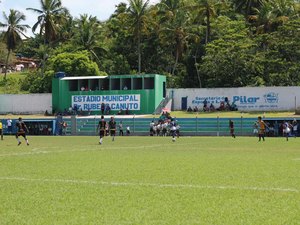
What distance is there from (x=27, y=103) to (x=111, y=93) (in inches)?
466

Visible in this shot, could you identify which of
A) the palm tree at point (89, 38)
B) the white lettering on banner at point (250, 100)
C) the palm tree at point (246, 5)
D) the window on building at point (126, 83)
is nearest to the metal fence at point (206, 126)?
the white lettering on banner at point (250, 100)

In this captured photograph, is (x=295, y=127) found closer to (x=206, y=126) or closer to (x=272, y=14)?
(x=206, y=126)

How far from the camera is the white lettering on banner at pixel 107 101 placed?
63.6m

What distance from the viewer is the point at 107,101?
6450 centimetres

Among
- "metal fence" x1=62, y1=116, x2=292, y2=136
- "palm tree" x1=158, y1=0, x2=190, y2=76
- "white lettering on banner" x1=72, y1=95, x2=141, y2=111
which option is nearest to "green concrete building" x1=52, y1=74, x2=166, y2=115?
"white lettering on banner" x1=72, y1=95, x2=141, y2=111

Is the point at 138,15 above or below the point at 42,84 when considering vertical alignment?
above

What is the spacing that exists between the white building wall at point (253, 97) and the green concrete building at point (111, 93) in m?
3.68

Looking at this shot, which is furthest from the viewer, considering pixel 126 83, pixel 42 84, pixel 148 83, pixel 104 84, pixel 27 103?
pixel 42 84

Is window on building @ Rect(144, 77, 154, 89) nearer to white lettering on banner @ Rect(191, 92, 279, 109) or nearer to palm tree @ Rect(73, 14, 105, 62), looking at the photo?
white lettering on banner @ Rect(191, 92, 279, 109)

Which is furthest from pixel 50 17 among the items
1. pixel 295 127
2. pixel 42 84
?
→ pixel 295 127

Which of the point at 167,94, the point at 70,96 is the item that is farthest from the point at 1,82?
the point at 167,94

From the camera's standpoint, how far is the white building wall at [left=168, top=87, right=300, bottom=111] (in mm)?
58750

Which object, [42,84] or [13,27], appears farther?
[13,27]

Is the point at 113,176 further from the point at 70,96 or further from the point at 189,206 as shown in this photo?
the point at 70,96
